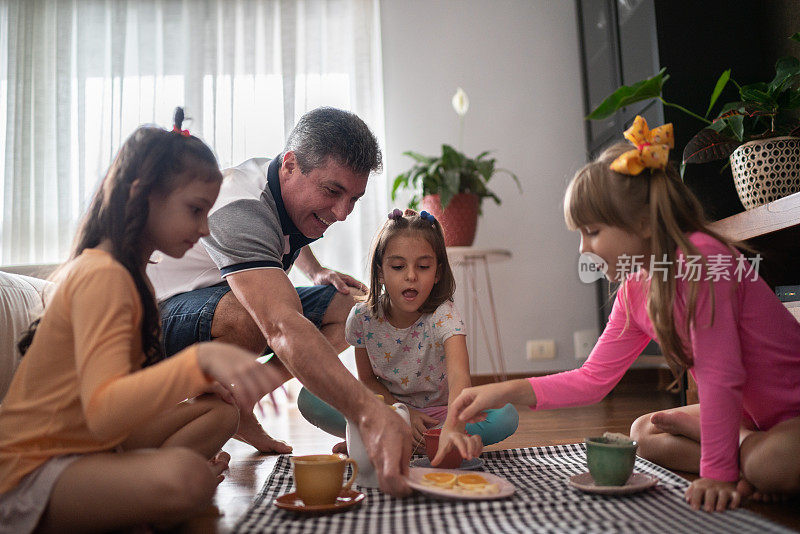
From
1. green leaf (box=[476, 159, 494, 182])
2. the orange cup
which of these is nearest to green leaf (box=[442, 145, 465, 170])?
green leaf (box=[476, 159, 494, 182])

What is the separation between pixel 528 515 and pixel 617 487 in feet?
0.60

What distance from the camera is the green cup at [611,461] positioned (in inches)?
42.1

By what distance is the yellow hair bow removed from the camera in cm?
113

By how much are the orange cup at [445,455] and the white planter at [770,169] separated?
1171mm

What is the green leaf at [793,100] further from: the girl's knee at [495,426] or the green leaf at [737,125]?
the girl's knee at [495,426]

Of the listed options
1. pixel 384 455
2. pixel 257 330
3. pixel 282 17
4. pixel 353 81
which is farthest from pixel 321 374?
pixel 282 17

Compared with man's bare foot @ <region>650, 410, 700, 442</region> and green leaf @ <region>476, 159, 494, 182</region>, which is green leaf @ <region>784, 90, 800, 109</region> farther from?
green leaf @ <region>476, 159, 494, 182</region>

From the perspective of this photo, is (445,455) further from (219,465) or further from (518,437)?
(518,437)

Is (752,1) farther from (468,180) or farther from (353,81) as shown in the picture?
(353,81)

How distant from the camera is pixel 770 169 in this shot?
69.7 inches

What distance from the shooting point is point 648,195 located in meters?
1.16

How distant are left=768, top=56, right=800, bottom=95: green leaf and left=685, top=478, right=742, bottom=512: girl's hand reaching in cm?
123

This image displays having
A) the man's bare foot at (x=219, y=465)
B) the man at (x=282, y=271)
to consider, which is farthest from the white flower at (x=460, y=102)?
the man's bare foot at (x=219, y=465)

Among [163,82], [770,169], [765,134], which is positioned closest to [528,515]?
[770,169]
